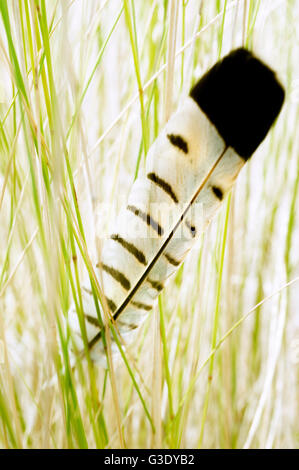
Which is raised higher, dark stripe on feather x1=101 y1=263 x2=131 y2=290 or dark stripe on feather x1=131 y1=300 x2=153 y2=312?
dark stripe on feather x1=101 y1=263 x2=131 y2=290

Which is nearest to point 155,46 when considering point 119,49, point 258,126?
point 119,49

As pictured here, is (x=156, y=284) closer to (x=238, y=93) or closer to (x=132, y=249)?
(x=132, y=249)

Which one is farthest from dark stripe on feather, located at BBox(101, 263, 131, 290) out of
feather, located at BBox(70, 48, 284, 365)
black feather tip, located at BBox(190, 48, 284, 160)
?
black feather tip, located at BBox(190, 48, 284, 160)

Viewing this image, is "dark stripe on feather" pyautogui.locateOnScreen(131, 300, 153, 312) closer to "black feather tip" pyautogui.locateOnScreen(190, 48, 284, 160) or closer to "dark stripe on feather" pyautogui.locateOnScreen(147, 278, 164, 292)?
"dark stripe on feather" pyautogui.locateOnScreen(147, 278, 164, 292)

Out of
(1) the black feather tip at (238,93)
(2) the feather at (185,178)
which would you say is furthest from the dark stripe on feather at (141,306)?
(1) the black feather tip at (238,93)

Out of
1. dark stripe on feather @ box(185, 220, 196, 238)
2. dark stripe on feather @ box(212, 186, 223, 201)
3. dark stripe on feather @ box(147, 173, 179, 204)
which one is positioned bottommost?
dark stripe on feather @ box(185, 220, 196, 238)

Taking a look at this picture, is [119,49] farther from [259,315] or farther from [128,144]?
[259,315]

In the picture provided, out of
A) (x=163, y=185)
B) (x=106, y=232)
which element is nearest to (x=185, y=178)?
(x=163, y=185)

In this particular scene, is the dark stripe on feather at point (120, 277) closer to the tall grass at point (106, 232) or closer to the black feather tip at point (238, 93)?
the tall grass at point (106, 232)
